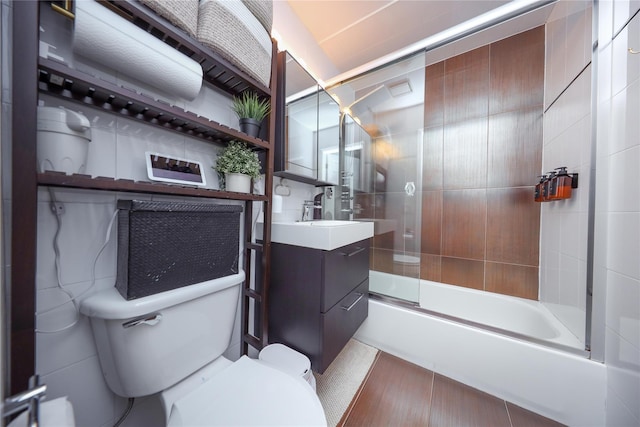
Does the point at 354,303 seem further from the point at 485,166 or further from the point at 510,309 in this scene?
the point at 485,166

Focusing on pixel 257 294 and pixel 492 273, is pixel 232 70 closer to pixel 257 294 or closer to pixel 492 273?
pixel 257 294

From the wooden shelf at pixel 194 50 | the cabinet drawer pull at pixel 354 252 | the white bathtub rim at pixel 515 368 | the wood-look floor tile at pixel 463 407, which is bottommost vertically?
the wood-look floor tile at pixel 463 407

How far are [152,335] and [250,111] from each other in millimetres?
980

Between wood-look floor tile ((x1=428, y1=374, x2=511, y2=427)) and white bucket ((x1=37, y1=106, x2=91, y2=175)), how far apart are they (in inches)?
67.7

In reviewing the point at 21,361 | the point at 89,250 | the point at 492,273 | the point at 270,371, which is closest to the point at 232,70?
the point at 89,250

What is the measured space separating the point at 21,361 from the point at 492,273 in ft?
8.38

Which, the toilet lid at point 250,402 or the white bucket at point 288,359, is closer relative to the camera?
the toilet lid at point 250,402

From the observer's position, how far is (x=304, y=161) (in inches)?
57.2

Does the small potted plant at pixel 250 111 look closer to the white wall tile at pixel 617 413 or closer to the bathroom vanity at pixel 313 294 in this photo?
the bathroom vanity at pixel 313 294

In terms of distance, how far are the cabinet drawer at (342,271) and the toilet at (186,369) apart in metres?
0.37

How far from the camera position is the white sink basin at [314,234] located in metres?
0.97

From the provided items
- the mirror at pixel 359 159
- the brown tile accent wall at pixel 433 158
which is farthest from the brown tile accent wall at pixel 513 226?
the mirror at pixel 359 159

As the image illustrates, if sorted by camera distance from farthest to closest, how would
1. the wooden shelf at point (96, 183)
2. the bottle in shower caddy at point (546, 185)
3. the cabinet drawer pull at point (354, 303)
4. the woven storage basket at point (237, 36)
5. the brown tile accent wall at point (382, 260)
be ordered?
the brown tile accent wall at point (382, 260), the bottle in shower caddy at point (546, 185), the cabinet drawer pull at point (354, 303), the woven storage basket at point (237, 36), the wooden shelf at point (96, 183)

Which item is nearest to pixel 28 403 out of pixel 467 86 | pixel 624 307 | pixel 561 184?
pixel 624 307
